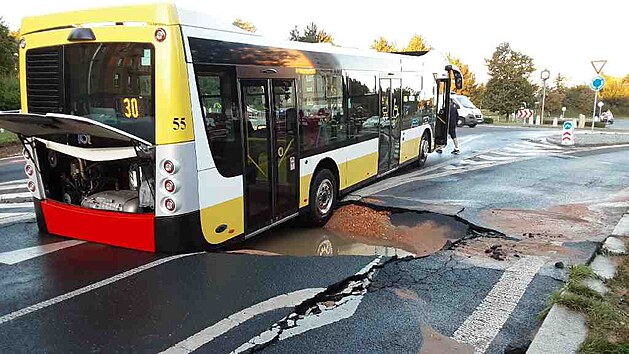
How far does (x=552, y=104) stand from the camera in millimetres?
55938

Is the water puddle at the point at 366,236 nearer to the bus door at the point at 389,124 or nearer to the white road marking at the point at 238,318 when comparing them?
the white road marking at the point at 238,318

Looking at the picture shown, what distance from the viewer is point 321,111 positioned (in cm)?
800

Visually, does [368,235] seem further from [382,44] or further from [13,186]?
[382,44]

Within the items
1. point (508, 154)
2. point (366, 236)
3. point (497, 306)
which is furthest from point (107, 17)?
point (508, 154)

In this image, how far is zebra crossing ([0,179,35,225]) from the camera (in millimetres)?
7664

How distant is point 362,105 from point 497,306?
219 inches

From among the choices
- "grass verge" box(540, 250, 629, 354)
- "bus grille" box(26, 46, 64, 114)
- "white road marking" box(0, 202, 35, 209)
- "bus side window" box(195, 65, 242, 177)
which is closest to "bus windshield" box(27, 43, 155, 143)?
"bus grille" box(26, 46, 64, 114)

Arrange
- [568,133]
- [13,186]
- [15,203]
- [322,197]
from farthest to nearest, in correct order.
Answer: [568,133]
[13,186]
[15,203]
[322,197]

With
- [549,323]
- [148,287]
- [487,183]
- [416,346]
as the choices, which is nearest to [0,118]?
[148,287]

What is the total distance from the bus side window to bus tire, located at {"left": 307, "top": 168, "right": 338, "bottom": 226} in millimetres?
2044

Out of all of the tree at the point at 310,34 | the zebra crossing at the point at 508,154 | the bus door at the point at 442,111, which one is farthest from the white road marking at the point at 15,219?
the tree at the point at 310,34

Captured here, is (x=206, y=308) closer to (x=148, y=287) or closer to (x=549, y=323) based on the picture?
(x=148, y=287)

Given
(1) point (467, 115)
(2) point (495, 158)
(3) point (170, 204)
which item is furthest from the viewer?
(1) point (467, 115)

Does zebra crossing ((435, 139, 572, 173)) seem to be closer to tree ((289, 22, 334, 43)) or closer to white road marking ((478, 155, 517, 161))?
white road marking ((478, 155, 517, 161))
